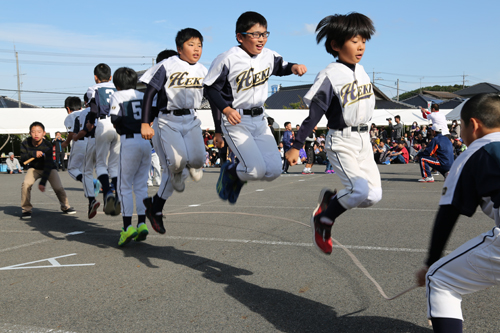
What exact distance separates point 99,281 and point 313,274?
79.6 inches

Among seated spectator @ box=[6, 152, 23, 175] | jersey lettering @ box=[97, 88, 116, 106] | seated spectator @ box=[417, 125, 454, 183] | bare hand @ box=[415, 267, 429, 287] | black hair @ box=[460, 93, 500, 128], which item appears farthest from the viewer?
seated spectator @ box=[6, 152, 23, 175]

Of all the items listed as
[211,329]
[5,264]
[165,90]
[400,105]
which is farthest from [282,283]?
[400,105]

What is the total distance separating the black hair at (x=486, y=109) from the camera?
8.13ft

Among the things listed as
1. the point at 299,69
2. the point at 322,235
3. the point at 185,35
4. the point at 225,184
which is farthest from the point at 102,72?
the point at 322,235

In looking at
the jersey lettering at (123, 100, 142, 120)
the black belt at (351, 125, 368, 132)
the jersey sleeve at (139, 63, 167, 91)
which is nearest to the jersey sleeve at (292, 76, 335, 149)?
A: the black belt at (351, 125, 368, 132)

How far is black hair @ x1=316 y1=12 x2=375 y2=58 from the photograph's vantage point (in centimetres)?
412

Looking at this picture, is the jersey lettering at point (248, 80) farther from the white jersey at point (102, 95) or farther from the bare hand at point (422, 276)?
the white jersey at point (102, 95)

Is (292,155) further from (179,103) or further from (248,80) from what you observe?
(179,103)

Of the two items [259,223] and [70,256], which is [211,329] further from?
[259,223]

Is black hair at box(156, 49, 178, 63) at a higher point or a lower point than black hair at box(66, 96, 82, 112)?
higher

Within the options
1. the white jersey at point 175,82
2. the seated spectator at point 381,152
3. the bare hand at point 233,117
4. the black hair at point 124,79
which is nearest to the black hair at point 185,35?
the white jersey at point 175,82

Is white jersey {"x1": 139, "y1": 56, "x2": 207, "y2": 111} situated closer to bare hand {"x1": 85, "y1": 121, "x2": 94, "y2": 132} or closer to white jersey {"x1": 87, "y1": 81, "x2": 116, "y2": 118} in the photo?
white jersey {"x1": 87, "y1": 81, "x2": 116, "y2": 118}

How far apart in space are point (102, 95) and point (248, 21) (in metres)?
3.41

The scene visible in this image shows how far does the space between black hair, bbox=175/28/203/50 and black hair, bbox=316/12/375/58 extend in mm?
1907
